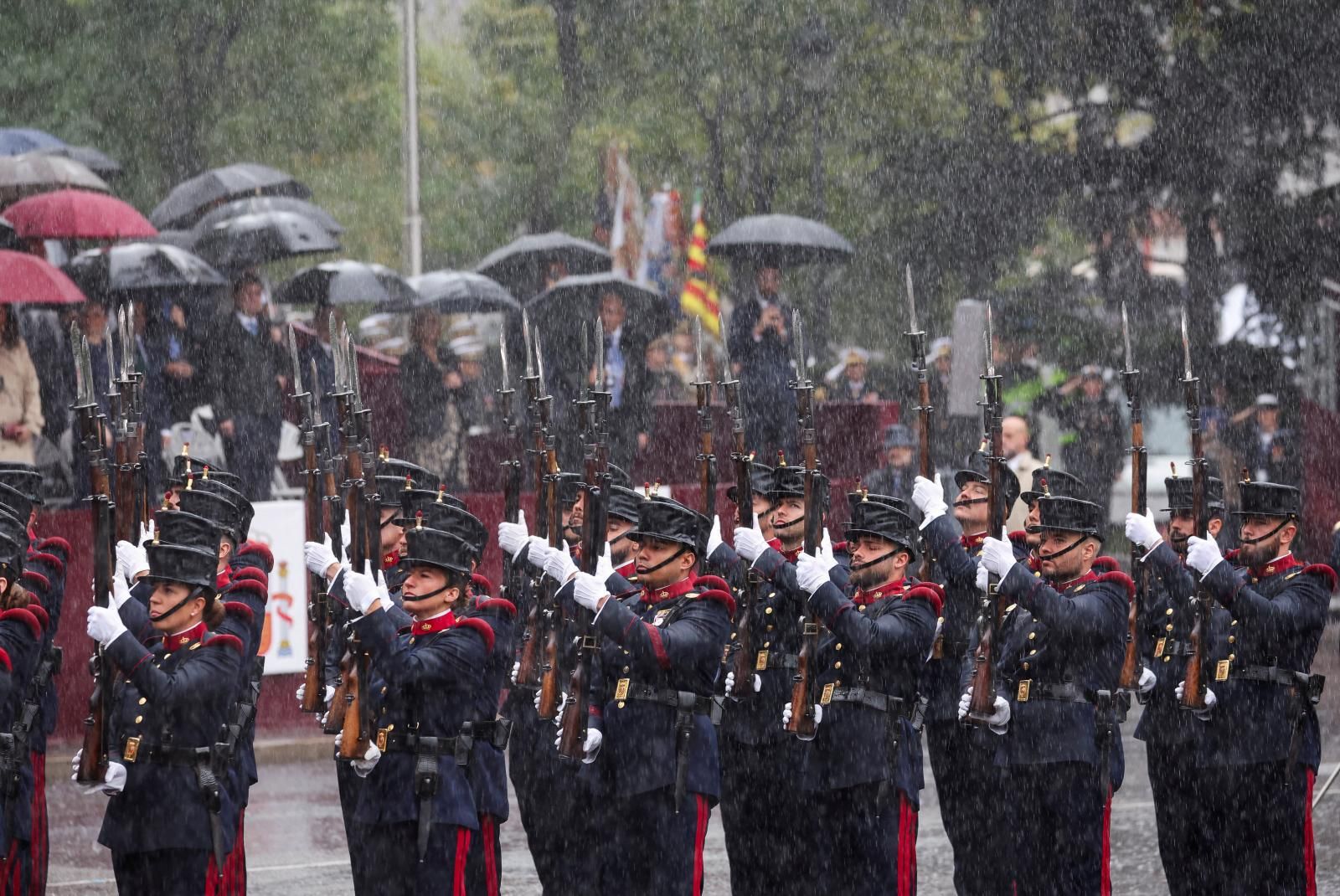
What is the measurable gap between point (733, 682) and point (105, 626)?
2.79 m

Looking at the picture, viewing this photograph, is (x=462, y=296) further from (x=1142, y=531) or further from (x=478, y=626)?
(x=478, y=626)

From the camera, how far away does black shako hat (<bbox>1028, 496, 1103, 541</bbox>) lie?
33.1ft

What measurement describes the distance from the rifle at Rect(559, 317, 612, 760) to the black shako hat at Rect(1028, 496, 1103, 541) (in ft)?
5.88

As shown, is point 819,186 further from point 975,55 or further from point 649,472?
point 649,472

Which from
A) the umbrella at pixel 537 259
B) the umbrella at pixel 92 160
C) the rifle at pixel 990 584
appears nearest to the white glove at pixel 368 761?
the rifle at pixel 990 584

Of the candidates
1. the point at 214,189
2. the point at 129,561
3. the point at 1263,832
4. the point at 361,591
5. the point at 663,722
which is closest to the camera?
the point at 361,591

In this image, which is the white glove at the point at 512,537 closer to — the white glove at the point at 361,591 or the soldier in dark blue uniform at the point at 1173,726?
the white glove at the point at 361,591

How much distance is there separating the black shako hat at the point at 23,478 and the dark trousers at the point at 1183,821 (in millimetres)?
5017

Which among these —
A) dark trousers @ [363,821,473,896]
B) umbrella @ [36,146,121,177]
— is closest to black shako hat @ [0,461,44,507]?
dark trousers @ [363,821,473,896]

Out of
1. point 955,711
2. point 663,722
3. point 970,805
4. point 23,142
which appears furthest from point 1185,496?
point 23,142

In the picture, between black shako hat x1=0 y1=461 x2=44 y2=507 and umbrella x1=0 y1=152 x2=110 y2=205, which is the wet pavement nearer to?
black shako hat x1=0 y1=461 x2=44 y2=507

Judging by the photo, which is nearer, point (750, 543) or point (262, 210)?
point (750, 543)

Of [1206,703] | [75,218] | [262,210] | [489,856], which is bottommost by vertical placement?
[489,856]

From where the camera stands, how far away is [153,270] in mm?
16172
